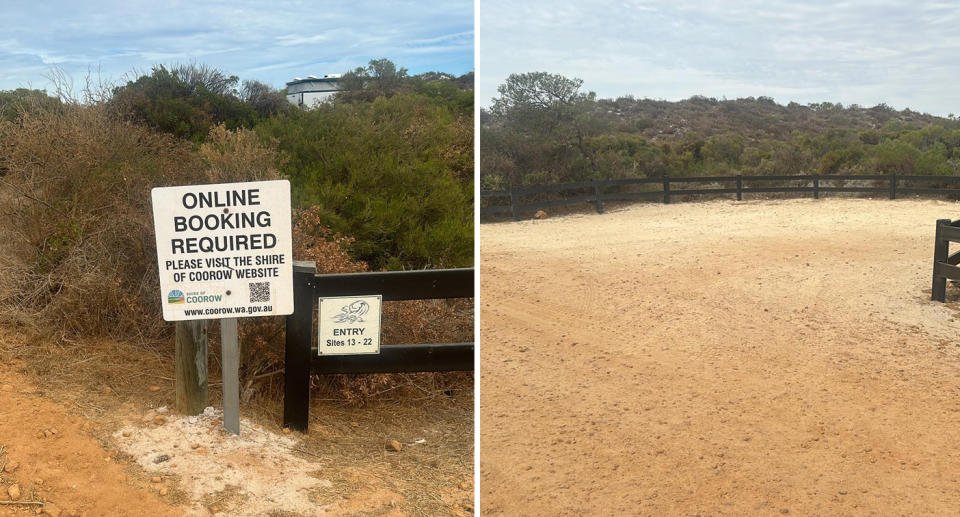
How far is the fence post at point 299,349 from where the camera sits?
4.32m

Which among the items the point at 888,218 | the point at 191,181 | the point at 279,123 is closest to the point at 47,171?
the point at 191,181

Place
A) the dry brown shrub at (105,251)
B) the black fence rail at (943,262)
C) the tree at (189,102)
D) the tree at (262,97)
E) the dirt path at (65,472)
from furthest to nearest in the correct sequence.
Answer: the tree at (262,97) < the tree at (189,102) < the black fence rail at (943,262) < the dry brown shrub at (105,251) < the dirt path at (65,472)

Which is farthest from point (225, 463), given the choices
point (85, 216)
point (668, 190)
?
point (668, 190)

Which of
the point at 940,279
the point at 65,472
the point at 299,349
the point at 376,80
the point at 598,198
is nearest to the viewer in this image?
the point at 65,472

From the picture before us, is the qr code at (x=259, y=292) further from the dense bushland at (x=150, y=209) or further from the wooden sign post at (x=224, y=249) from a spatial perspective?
the dense bushland at (x=150, y=209)

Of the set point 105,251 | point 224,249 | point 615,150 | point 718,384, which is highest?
point 615,150

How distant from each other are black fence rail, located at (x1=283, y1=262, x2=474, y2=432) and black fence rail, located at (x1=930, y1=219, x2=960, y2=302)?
576 centimetres

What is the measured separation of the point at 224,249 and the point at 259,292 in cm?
26

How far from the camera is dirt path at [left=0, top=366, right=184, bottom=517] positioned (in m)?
3.35

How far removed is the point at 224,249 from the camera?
3.89 meters

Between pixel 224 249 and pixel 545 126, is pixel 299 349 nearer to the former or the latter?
pixel 224 249

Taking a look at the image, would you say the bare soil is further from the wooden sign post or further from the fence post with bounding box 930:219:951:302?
the fence post with bounding box 930:219:951:302

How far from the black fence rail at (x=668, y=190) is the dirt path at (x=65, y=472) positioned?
1254cm

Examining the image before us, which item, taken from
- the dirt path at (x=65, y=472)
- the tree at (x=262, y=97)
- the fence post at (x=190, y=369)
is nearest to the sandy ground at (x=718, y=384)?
the fence post at (x=190, y=369)
